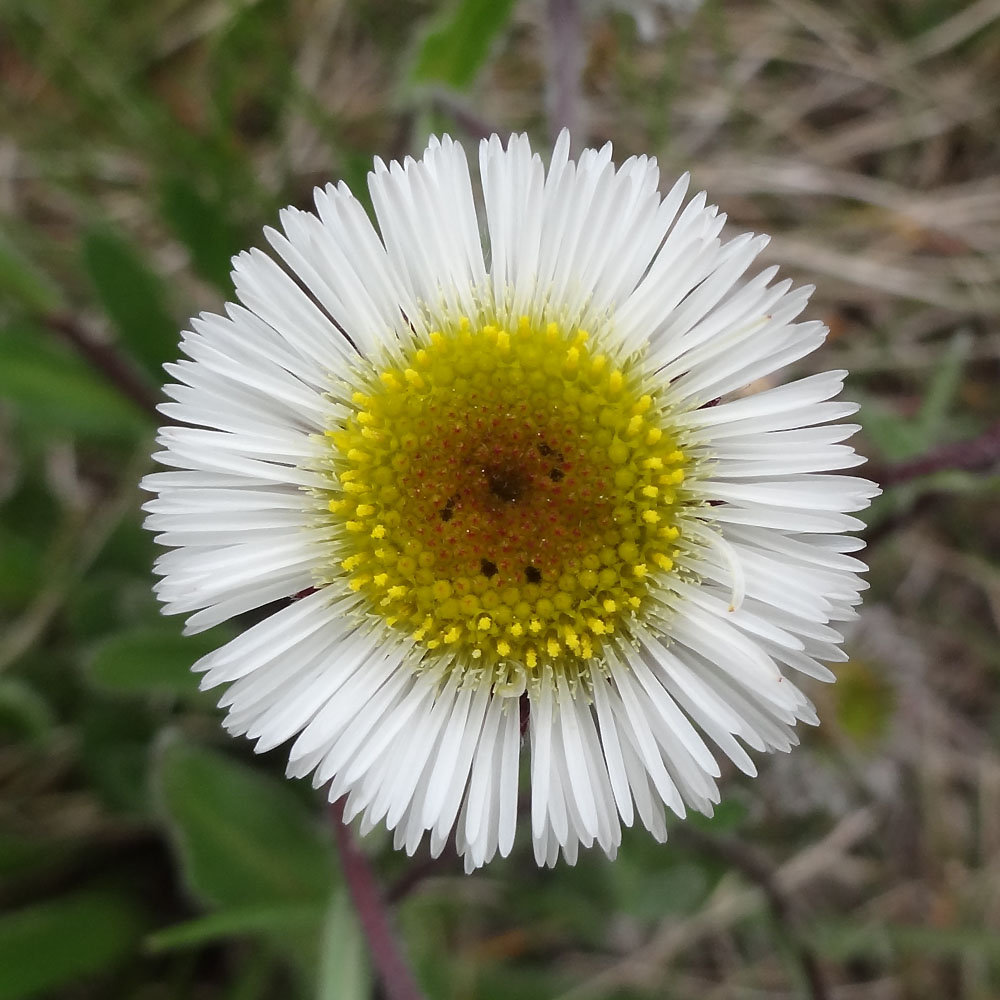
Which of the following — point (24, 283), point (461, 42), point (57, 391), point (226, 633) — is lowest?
point (226, 633)

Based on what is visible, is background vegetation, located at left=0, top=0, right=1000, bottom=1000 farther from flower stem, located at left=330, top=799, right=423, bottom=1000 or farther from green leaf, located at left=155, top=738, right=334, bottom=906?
flower stem, located at left=330, top=799, right=423, bottom=1000

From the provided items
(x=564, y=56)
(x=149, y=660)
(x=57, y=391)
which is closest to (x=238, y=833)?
(x=149, y=660)

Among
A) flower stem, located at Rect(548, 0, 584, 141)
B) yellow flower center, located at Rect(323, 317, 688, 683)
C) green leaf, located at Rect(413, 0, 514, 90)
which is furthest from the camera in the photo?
flower stem, located at Rect(548, 0, 584, 141)

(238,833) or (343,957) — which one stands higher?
(238,833)

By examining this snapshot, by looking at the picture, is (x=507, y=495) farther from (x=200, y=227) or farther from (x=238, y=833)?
(x=200, y=227)

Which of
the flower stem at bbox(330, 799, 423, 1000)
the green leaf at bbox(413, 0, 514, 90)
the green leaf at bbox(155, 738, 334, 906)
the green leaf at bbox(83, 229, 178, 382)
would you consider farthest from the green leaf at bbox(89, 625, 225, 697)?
the green leaf at bbox(413, 0, 514, 90)

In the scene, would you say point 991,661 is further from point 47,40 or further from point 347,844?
point 47,40
